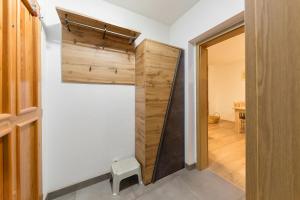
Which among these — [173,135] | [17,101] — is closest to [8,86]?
[17,101]

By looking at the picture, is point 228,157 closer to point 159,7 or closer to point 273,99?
point 273,99

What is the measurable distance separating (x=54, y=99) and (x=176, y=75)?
1.59 m

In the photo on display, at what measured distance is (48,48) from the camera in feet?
4.76

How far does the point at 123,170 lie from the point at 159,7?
2273 millimetres

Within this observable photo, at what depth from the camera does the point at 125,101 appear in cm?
189

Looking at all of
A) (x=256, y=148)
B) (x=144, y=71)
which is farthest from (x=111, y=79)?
(x=256, y=148)

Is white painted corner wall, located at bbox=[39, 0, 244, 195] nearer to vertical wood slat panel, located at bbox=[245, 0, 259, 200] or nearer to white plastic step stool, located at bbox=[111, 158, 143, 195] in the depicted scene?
white plastic step stool, located at bbox=[111, 158, 143, 195]

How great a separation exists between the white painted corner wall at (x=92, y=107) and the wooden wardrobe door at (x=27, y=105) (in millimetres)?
324

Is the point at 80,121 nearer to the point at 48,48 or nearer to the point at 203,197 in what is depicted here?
the point at 48,48

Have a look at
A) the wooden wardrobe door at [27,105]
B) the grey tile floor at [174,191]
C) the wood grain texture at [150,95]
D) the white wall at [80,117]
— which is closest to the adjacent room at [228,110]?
the grey tile floor at [174,191]

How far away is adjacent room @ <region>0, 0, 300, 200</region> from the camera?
1.48 ft

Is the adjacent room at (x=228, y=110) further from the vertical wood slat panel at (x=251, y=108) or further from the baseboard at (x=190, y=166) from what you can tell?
the vertical wood slat panel at (x=251, y=108)

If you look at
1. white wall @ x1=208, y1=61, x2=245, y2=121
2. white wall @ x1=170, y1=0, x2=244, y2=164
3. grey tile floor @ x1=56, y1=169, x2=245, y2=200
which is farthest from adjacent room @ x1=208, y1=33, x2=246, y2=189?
white wall @ x1=170, y1=0, x2=244, y2=164

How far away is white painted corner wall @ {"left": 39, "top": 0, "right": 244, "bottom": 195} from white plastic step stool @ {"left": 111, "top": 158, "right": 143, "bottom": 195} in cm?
15
